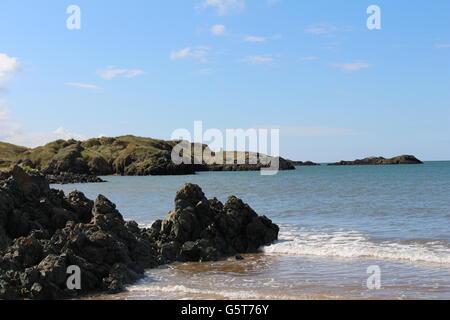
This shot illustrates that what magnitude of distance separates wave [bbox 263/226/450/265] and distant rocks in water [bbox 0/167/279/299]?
61.6 inches

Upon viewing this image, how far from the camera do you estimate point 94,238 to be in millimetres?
18109

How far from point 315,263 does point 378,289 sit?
4996mm

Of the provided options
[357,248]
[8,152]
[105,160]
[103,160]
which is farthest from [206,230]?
[8,152]

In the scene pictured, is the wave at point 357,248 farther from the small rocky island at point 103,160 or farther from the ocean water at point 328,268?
the small rocky island at point 103,160

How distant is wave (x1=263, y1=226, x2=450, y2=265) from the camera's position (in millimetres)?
21281

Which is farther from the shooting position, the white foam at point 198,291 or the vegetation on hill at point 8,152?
the vegetation on hill at point 8,152

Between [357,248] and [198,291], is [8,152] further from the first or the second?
[198,291]

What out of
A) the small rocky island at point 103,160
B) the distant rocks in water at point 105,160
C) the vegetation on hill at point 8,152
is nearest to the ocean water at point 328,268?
the small rocky island at point 103,160

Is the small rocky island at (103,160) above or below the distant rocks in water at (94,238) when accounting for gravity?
above

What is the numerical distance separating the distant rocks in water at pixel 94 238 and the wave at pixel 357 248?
1.56 m

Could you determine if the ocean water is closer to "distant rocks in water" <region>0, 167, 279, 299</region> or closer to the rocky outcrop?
the rocky outcrop

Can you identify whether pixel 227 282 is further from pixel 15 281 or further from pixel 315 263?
pixel 15 281

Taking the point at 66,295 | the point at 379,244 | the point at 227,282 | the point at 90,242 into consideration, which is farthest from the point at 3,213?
the point at 379,244

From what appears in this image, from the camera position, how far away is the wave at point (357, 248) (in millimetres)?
21281
